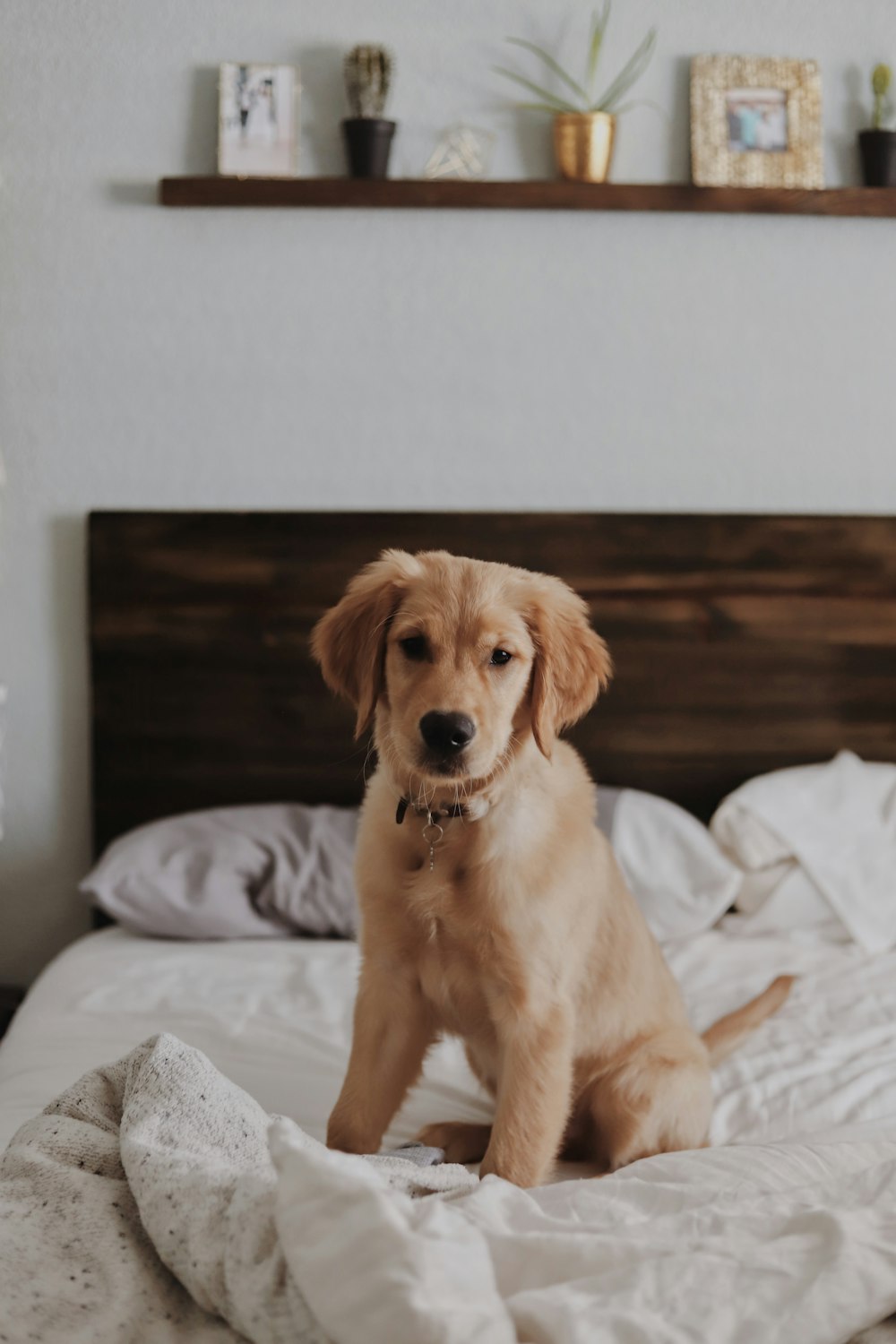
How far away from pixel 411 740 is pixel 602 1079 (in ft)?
1.77

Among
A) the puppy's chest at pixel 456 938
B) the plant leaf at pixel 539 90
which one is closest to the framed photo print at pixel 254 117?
the plant leaf at pixel 539 90

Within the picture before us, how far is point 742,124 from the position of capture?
273 cm

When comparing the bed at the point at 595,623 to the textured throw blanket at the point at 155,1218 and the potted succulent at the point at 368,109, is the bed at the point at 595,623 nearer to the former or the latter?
the potted succulent at the point at 368,109

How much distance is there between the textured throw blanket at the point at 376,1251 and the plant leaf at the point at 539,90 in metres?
2.30

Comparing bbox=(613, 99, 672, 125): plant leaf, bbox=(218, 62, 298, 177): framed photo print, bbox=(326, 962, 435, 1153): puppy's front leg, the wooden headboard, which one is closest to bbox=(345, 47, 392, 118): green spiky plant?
bbox=(218, 62, 298, 177): framed photo print

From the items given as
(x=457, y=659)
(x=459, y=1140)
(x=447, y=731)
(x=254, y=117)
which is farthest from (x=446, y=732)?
(x=254, y=117)

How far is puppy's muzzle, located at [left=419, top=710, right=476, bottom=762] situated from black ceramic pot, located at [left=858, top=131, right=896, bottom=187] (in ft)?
6.65

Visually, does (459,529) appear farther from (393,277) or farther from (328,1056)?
(328,1056)

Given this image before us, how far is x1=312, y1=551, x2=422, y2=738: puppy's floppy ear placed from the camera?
151cm

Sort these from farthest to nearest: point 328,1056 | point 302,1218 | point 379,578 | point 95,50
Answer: point 95,50 → point 328,1056 → point 379,578 → point 302,1218

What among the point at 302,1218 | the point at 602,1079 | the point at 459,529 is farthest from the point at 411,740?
the point at 459,529

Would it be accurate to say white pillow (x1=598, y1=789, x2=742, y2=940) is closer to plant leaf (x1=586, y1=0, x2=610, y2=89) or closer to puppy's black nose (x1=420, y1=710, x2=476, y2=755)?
puppy's black nose (x1=420, y1=710, x2=476, y2=755)

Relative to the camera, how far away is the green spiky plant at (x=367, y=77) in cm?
258

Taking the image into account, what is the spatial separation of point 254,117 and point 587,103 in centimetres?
73
